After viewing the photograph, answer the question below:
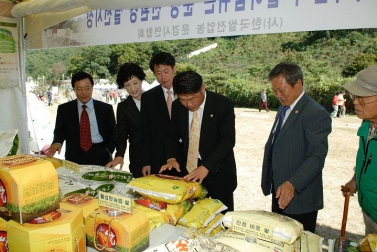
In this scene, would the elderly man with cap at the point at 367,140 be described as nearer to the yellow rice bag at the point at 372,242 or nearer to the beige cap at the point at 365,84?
the beige cap at the point at 365,84

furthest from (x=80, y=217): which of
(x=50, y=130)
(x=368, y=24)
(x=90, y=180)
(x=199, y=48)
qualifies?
(x=199, y=48)

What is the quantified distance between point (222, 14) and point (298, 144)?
992 millimetres

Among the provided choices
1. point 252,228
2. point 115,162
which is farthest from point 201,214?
point 115,162

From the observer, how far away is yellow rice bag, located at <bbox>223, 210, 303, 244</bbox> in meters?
1.06

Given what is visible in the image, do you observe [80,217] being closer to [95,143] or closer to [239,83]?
[95,143]

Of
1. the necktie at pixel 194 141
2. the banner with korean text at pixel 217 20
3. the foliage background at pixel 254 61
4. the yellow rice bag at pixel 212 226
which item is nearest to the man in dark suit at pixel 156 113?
the banner with korean text at pixel 217 20

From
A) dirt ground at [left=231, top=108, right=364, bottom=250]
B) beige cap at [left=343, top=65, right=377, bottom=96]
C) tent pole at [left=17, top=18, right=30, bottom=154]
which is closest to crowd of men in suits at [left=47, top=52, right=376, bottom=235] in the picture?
beige cap at [left=343, top=65, right=377, bottom=96]

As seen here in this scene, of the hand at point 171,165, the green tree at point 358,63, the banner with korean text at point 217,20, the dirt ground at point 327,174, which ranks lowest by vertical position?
the dirt ground at point 327,174

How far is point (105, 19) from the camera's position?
2777 mm

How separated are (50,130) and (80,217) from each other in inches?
199

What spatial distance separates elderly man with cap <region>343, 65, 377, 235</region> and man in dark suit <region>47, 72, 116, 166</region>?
77.6 inches

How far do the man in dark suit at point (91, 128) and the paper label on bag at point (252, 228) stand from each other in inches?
75.8

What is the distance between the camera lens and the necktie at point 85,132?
108 inches

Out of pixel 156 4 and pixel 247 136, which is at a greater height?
pixel 156 4
